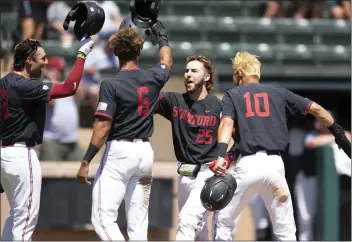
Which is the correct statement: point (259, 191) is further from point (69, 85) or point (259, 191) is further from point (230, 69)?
point (230, 69)

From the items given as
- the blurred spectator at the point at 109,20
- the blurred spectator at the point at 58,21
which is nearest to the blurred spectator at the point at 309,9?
the blurred spectator at the point at 109,20

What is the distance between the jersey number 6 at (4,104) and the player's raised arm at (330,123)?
2595 millimetres

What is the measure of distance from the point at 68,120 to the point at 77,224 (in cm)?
145

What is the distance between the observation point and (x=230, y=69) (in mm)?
13430

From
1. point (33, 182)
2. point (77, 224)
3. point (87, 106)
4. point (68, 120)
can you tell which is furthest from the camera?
point (87, 106)

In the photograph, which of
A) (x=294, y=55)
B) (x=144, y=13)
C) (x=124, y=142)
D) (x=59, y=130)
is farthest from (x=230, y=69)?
(x=124, y=142)

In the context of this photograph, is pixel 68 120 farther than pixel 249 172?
Yes

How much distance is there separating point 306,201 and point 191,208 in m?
4.23

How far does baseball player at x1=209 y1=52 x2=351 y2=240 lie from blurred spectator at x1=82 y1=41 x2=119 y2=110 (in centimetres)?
386

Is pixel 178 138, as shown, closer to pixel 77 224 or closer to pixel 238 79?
pixel 238 79

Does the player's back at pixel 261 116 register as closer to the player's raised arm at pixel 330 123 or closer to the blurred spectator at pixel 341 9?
the player's raised arm at pixel 330 123

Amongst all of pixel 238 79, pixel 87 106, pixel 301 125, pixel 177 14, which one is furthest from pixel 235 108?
pixel 177 14

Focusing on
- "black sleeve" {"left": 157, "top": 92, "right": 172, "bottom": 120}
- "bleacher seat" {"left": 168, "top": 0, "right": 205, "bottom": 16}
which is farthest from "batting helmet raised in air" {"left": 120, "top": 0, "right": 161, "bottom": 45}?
"bleacher seat" {"left": 168, "top": 0, "right": 205, "bottom": 16}

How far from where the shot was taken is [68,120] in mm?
11461
